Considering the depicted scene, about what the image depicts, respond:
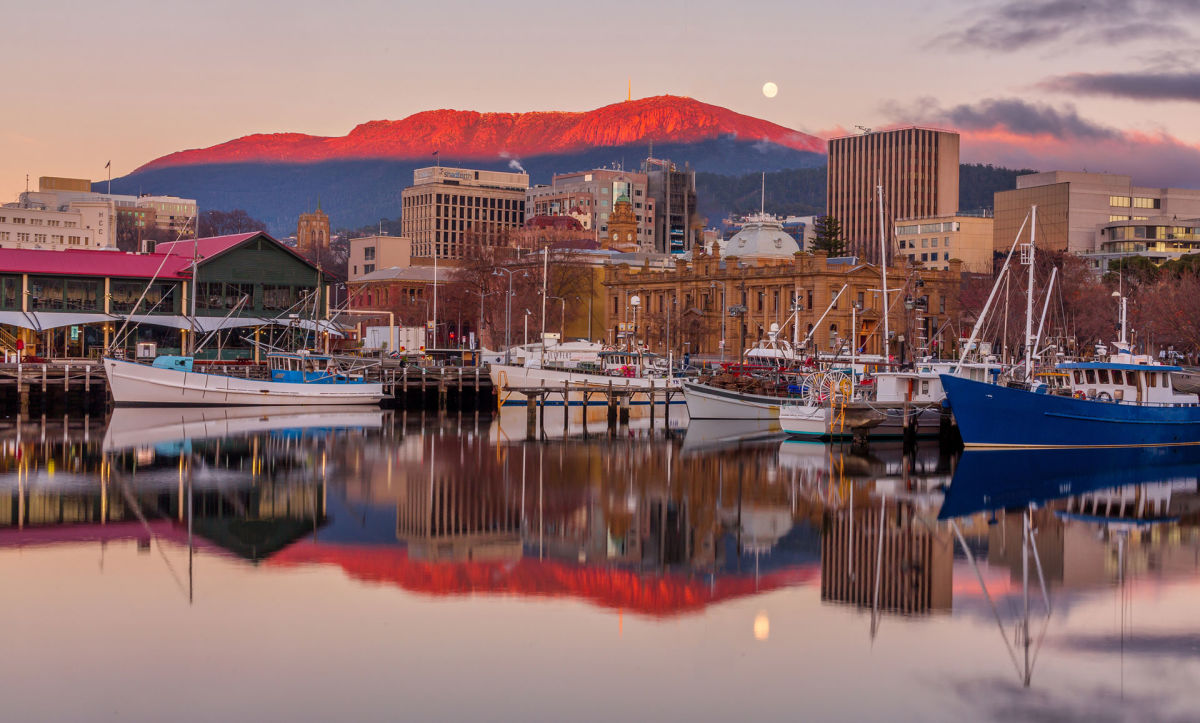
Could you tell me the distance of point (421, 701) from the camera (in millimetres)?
19562

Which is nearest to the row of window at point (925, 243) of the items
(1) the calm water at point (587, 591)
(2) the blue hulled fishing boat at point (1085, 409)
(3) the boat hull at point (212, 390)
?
(3) the boat hull at point (212, 390)

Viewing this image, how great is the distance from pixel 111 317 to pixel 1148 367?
64.4 meters

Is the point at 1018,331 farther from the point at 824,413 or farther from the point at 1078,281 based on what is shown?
the point at 824,413

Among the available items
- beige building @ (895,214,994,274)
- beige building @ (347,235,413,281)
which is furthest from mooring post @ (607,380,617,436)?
beige building @ (895,214,994,274)

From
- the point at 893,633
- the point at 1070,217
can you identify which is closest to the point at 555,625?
the point at 893,633

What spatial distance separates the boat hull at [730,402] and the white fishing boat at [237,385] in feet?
68.2

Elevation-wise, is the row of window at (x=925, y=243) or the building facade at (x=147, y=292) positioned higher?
the row of window at (x=925, y=243)

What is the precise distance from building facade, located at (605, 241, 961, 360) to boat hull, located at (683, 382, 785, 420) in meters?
38.9

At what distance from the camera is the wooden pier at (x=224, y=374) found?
72562mm

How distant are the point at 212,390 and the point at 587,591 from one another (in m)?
53.3

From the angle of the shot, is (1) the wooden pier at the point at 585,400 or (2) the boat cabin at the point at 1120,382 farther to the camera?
(1) the wooden pier at the point at 585,400

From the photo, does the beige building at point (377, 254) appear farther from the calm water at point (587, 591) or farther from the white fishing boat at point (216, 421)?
the calm water at point (587, 591)

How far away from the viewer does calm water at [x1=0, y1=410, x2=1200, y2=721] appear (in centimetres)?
2006

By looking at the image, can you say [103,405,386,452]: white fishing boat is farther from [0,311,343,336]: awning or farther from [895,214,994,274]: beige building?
[895,214,994,274]: beige building
